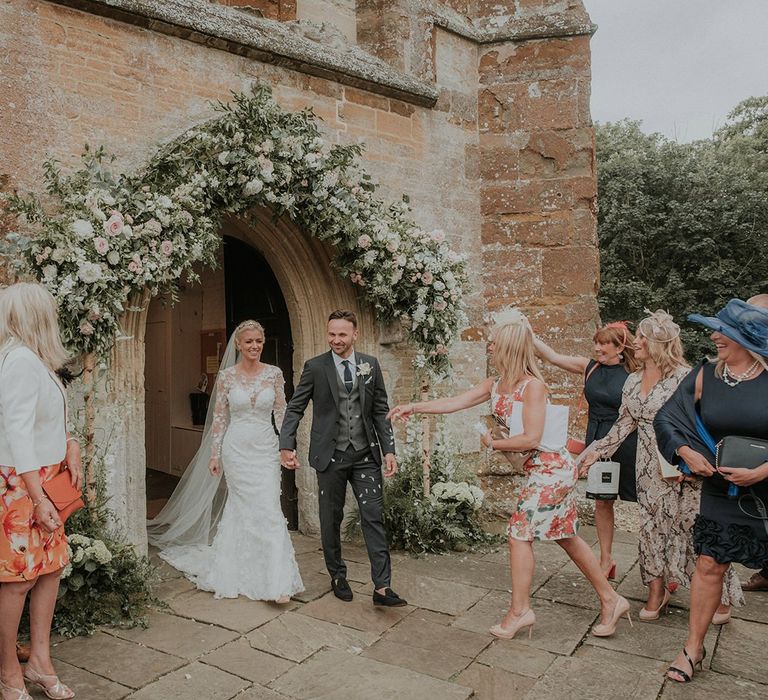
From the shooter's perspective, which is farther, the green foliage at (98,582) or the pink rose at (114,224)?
the pink rose at (114,224)

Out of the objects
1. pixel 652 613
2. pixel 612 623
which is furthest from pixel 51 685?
pixel 652 613

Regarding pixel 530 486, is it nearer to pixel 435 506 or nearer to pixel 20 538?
pixel 435 506

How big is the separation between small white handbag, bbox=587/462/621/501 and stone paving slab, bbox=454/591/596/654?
0.75m

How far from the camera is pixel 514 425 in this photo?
13.1 feet

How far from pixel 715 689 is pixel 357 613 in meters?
2.02

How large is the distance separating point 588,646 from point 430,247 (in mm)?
3371

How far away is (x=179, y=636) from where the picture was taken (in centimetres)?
413

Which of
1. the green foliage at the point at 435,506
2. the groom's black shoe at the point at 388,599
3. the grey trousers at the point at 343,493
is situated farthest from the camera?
the green foliage at the point at 435,506

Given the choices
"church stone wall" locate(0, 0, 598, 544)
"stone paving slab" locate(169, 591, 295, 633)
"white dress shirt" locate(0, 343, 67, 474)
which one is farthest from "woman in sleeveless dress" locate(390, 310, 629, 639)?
"church stone wall" locate(0, 0, 598, 544)

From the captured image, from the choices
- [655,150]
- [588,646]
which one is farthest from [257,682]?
[655,150]

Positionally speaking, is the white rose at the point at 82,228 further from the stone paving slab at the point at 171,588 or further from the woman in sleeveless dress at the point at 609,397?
the woman in sleeveless dress at the point at 609,397

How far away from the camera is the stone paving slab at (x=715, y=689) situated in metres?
3.44

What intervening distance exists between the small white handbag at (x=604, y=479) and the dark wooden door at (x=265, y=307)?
2939 millimetres

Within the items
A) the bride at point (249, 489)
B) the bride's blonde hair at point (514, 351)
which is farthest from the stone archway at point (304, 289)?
the bride's blonde hair at point (514, 351)
